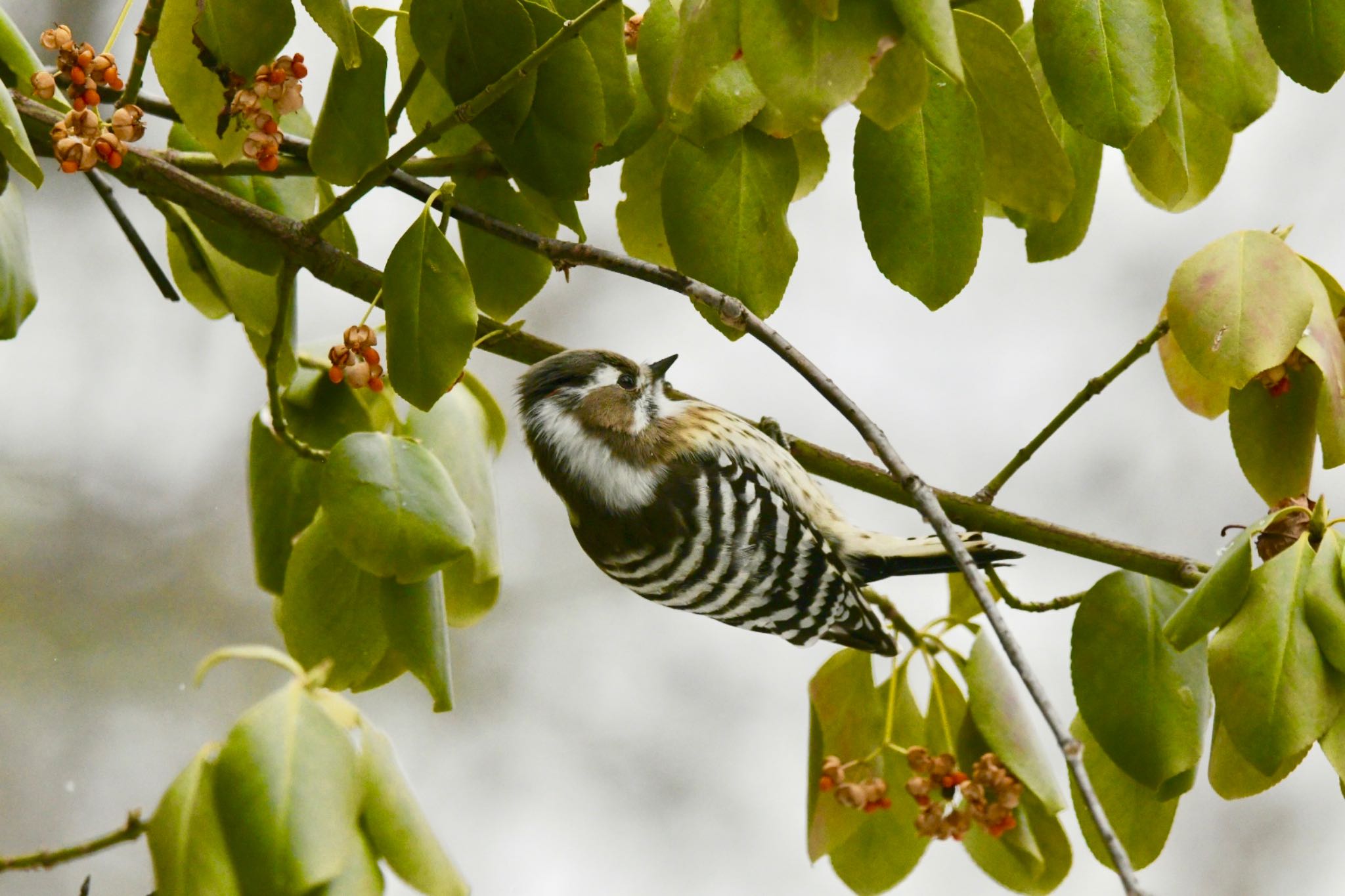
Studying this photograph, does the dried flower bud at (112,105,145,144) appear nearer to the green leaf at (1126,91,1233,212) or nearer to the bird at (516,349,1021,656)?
the green leaf at (1126,91,1233,212)

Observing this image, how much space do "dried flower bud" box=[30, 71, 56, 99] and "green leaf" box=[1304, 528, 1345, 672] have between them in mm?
1053

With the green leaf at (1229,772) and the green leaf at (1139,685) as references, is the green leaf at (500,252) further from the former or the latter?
the green leaf at (1229,772)

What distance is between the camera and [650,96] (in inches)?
42.4

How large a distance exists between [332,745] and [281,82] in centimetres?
53

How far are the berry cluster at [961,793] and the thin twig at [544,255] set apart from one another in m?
0.23

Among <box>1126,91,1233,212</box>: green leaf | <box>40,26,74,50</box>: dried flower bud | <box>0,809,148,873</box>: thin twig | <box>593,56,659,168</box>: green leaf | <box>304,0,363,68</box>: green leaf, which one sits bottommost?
<box>0,809,148,873</box>: thin twig

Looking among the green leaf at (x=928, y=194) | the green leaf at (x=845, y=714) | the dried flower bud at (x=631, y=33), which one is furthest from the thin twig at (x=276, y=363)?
the green leaf at (x=845, y=714)

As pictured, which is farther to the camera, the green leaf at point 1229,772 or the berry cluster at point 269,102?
the green leaf at point 1229,772

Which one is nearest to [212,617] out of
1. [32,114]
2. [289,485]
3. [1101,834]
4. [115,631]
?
[115,631]

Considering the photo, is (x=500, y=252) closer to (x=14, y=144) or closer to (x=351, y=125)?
(x=351, y=125)

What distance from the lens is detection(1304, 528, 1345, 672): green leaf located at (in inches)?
41.3

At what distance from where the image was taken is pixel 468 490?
4.33 feet

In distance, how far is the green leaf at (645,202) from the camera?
122cm

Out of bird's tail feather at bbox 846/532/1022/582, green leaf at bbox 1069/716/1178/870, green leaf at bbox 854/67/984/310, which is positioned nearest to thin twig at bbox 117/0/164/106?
green leaf at bbox 854/67/984/310
